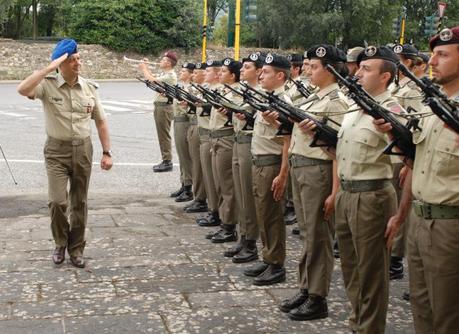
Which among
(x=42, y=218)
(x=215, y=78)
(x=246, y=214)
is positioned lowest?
(x=42, y=218)

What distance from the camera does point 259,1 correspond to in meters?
50.5

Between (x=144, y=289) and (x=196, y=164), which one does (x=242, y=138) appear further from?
(x=196, y=164)

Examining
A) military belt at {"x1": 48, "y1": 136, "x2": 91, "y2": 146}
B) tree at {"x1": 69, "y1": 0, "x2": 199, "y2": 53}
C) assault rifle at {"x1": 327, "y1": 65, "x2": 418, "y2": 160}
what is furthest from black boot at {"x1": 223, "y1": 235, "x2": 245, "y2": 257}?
tree at {"x1": 69, "y1": 0, "x2": 199, "y2": 53}

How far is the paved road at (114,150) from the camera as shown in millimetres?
10461

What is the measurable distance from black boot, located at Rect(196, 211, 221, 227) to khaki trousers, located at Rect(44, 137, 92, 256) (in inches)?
75.2

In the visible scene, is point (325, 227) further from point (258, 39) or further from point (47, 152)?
Result: point (258, 39)

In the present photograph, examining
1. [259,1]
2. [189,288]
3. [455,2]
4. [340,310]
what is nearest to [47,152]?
[189,288]

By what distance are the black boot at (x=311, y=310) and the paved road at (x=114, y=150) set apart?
537 cm

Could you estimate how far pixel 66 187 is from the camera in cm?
631

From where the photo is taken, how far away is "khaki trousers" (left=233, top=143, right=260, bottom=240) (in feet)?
20.9

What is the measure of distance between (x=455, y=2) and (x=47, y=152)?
57.2 m

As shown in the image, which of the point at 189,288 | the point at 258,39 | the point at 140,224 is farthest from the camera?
the point at 258,39

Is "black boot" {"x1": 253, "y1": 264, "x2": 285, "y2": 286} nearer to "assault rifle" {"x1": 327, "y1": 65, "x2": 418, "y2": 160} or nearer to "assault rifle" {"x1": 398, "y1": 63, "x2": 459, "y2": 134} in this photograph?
"assault rifle" {"x1": 327, "y1": 65, "x2": 418, "y2": 160}

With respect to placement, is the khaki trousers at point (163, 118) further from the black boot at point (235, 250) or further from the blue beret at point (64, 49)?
the blue beret at point (64, 49)
